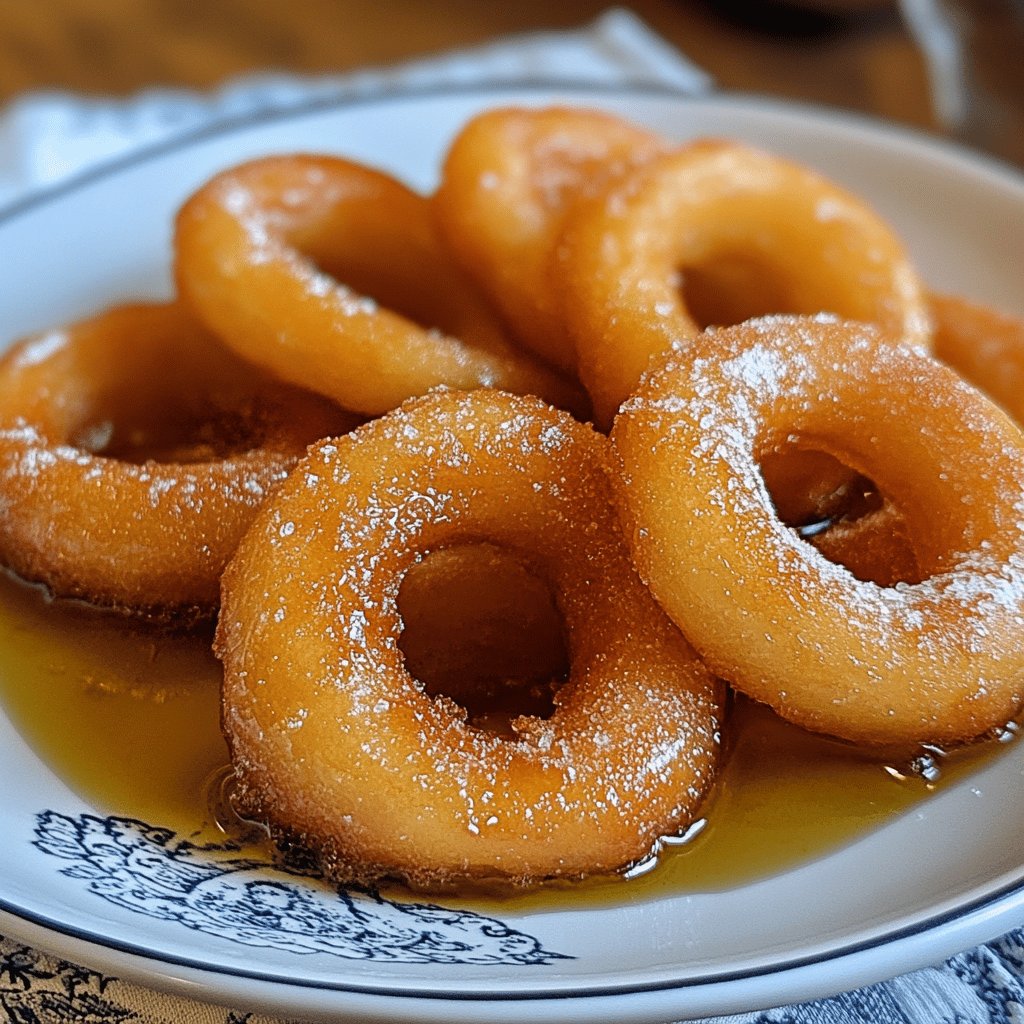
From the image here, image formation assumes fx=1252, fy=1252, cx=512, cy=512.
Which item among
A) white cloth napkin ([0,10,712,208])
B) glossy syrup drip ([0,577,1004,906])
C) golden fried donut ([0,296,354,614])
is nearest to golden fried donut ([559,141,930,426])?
golden fried donut ([0,296,354,614])

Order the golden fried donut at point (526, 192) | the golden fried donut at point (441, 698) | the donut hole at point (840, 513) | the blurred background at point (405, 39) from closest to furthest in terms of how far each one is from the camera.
→ the golden fried donut at point (441, 698) < the donut hole at point (840, 513) < the golden fried donut at point (526, 192) < the blurred background at point (405, 39)

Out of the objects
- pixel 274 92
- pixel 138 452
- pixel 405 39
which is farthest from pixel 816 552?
pixel 405 39

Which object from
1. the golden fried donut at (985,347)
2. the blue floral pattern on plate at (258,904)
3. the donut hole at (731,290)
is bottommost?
the blue floral pattern on plate at (258,904)

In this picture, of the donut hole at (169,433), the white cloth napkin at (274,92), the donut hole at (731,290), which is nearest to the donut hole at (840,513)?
the donut hole at (731,290)

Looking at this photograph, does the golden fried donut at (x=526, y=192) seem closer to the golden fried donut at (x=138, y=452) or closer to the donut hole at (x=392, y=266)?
the donut hole at (x=392, y=266)

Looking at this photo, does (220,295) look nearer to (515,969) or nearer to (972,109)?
(515,969)

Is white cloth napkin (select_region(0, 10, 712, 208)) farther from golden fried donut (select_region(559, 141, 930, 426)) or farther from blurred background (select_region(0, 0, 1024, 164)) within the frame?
golden fried donut (select_region(559, 141, 930, 426))
